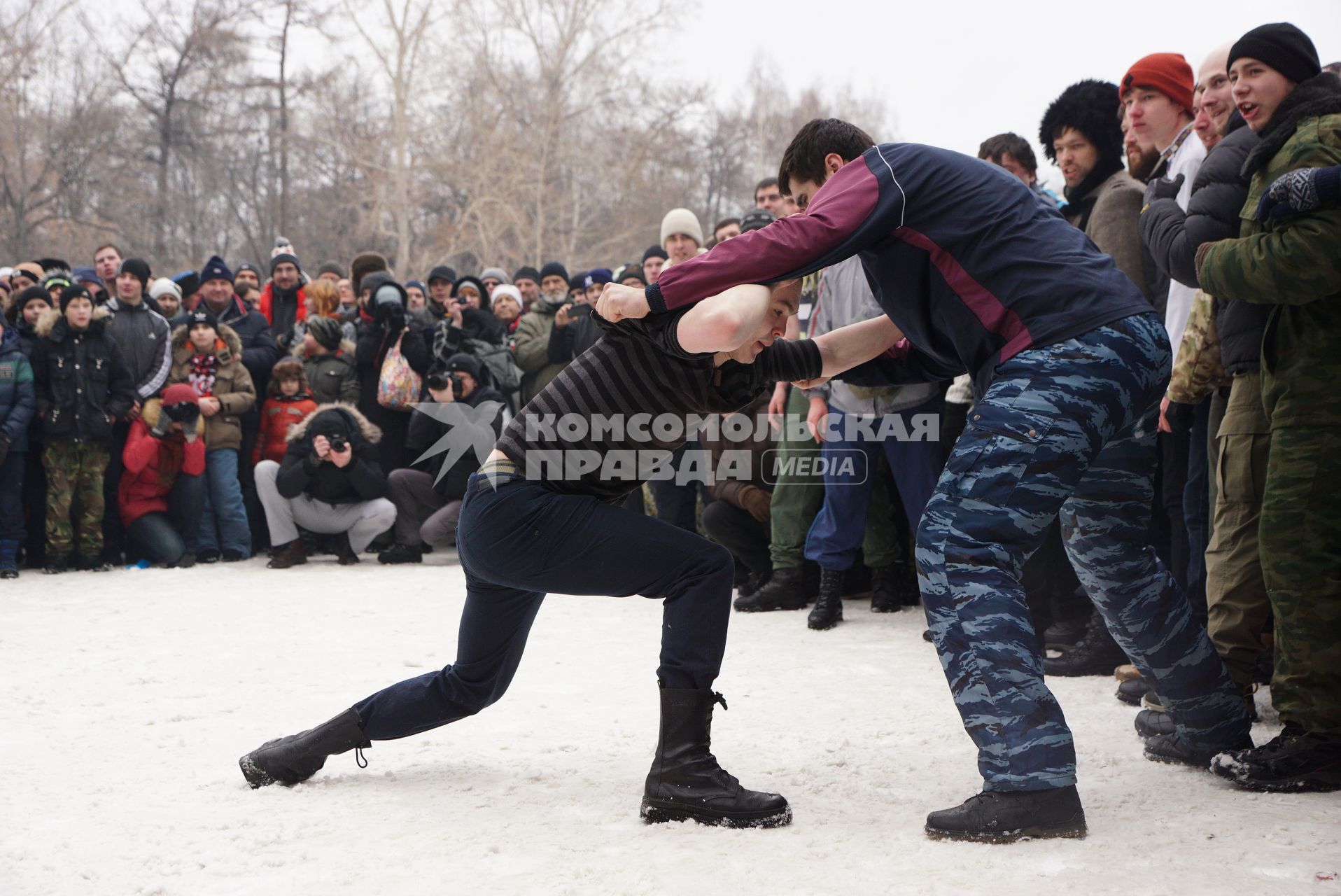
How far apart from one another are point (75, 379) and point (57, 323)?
0.43m

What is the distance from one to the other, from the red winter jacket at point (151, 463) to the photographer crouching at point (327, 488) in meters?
0.48

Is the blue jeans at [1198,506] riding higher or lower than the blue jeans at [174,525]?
higher

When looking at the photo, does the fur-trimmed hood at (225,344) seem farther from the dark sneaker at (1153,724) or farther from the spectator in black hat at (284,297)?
the dark sneaker at (1153,724)

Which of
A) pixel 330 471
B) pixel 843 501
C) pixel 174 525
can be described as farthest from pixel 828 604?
pixel 174 525

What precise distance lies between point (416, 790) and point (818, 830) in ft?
3.80

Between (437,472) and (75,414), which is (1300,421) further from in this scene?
(75,414)

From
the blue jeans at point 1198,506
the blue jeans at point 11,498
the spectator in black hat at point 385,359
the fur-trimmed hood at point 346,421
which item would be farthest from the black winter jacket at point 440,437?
the blue jeans at point 1198,506

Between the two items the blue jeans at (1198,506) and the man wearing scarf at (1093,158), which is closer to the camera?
the blue jeans at (1198,506)

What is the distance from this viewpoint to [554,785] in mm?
3184

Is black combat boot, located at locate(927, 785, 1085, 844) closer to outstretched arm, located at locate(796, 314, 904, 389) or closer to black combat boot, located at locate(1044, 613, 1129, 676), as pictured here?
outstretched arm, located at locate(796, 314, 904, 389)

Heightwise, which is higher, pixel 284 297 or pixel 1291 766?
pixel 284 297

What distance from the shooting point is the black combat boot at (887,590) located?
6094mm

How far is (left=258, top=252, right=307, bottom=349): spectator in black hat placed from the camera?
33.2 ft

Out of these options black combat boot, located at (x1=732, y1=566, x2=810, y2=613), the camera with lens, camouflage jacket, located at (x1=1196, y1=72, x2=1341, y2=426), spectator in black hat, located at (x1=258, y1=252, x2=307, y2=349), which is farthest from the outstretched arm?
spectator in black hat, located at (x1=258, y1=252, x2=307, y2=349)
